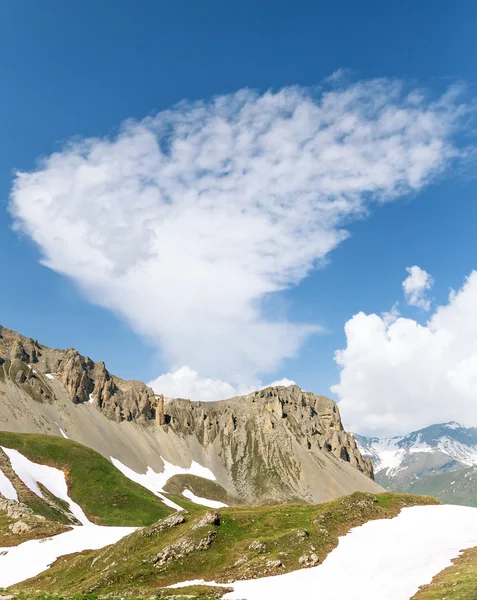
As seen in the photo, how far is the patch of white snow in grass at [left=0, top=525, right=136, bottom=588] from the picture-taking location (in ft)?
178

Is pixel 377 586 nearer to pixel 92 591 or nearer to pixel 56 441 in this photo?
pixel 92 591

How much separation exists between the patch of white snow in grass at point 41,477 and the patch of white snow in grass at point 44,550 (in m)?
48.9

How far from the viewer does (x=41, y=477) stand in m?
130

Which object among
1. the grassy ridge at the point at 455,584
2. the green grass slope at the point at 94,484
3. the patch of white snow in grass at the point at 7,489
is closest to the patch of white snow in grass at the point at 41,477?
the green grass slope at the point at 94,484

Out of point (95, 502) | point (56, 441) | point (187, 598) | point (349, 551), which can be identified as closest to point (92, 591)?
point (187, 598)

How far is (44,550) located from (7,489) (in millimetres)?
50832

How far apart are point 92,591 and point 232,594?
14.6 metres

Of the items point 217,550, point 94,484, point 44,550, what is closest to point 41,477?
point 94,484

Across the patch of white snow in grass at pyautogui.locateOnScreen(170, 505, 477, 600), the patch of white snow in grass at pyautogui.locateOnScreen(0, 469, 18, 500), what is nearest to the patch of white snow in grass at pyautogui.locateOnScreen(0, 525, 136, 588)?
the patch of white snow in grass at pyautogui.locateOnScreen(170, 505, 477, 600)

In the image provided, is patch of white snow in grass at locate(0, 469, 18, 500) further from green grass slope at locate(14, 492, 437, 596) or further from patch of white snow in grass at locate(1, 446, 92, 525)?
green grass slope at locate(14, 492, 437, 596)

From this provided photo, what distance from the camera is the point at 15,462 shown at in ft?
418

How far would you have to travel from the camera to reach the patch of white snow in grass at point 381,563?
32.9 meters

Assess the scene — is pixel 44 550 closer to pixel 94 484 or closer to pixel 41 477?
pixel 94 484

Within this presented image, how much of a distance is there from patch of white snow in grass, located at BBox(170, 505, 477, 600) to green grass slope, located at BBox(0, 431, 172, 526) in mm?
82097
